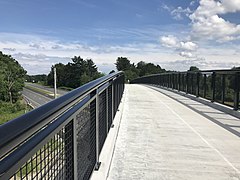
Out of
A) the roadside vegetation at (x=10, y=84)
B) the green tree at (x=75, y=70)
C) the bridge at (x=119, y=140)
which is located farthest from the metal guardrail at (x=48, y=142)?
the green tree at (x=75, y=70)

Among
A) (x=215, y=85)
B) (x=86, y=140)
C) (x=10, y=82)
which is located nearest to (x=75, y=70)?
(x=10, y=82)

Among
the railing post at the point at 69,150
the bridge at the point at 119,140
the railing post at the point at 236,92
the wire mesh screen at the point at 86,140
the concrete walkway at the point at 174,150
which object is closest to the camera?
the bridge at the point at 119,140

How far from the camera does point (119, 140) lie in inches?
253

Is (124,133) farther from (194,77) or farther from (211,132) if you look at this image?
(194,77)

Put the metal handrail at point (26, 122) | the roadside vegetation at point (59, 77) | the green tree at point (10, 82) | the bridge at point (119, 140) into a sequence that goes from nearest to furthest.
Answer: the metal handrail at point (26, 122), the bridge at point (119, 140), the roadside vegetation at point (59, 77), the green tree at point (10, 82)

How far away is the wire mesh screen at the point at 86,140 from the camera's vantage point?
10.9ft

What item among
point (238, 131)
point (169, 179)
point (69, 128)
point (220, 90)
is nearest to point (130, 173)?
point (169, 179)

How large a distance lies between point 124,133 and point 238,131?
2858 millimetres

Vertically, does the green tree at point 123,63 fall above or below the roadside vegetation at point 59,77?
above

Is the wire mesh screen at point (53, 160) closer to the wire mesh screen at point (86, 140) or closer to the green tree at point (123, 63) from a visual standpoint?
the wire mesh screen at point (86, 140)

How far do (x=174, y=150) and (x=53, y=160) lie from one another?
382 cm

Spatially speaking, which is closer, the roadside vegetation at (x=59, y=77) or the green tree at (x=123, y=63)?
the roadside vegetation at (x=59, y=77)

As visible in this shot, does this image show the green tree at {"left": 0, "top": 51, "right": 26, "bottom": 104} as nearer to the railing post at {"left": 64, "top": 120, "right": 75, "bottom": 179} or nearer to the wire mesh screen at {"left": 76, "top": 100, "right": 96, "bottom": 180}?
the wire mesh screen at {"left": 76, "top": 100, "right": 96, "bottom": 180}

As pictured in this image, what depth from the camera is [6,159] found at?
140 cm
